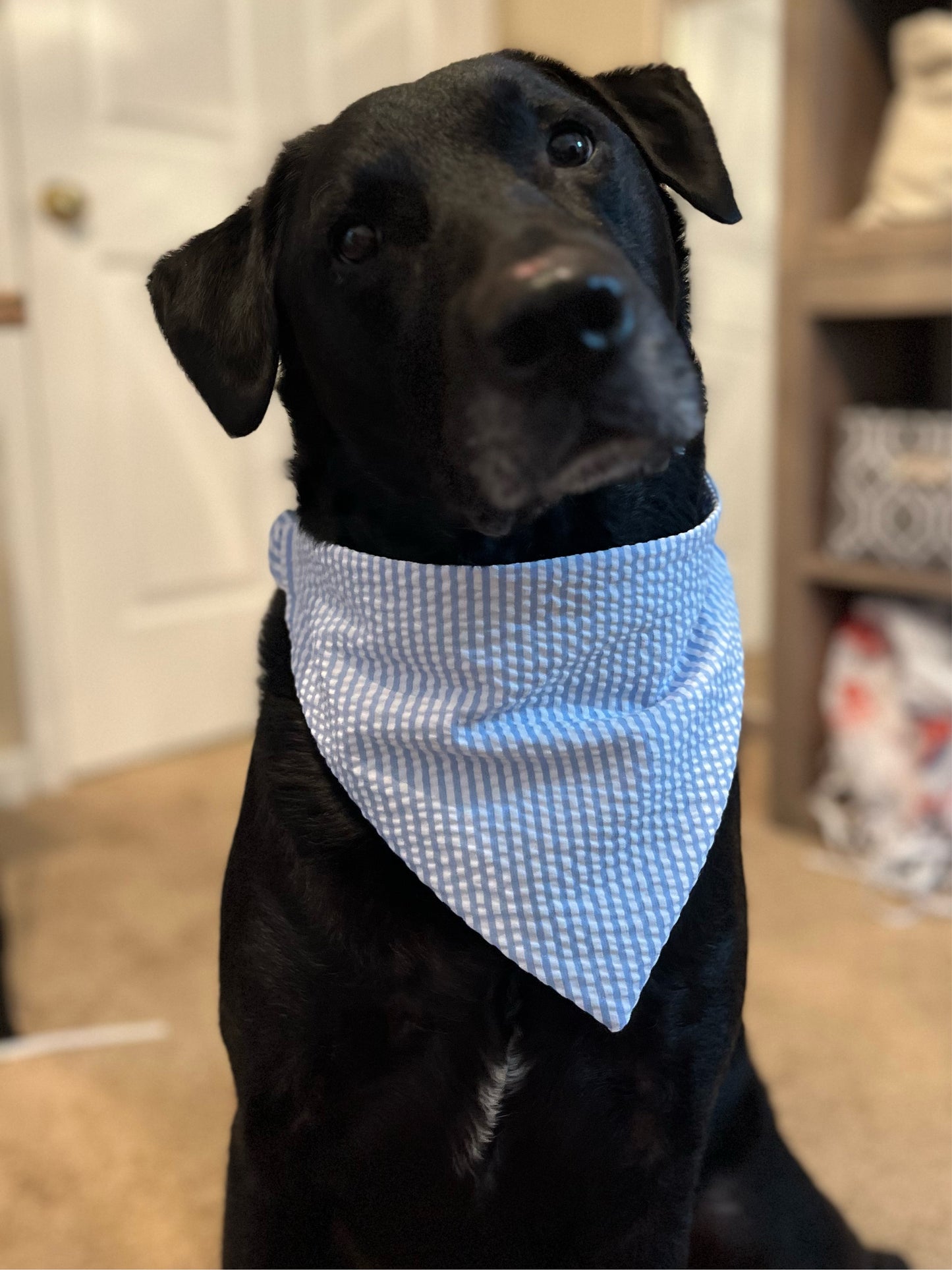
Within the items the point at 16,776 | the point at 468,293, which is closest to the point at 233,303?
the point at 468,293

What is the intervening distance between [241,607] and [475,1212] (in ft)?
6.59

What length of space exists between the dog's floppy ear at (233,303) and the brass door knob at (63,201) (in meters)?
1.61

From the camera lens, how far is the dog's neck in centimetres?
81

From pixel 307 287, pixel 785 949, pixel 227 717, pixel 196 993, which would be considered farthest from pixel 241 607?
pixel 307 287

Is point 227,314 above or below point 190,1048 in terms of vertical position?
above

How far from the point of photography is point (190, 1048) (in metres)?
1.47

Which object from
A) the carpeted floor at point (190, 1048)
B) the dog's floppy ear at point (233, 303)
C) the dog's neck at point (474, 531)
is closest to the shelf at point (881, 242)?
the carpeted floor at point (190, 1048)

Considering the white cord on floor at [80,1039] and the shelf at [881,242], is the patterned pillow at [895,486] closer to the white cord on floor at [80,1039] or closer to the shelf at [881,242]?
the shelf at [881,242]

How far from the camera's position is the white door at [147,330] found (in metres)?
2.26

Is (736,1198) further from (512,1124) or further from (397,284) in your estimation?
(397,284)

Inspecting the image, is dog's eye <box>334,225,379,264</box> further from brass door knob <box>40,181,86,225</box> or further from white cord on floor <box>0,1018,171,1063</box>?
brass door knob <box>40,181,86,225</box>

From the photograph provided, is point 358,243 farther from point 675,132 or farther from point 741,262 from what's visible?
point 741,262

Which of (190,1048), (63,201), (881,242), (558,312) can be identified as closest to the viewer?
(558,312)

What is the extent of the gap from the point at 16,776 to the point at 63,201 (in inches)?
45.2
